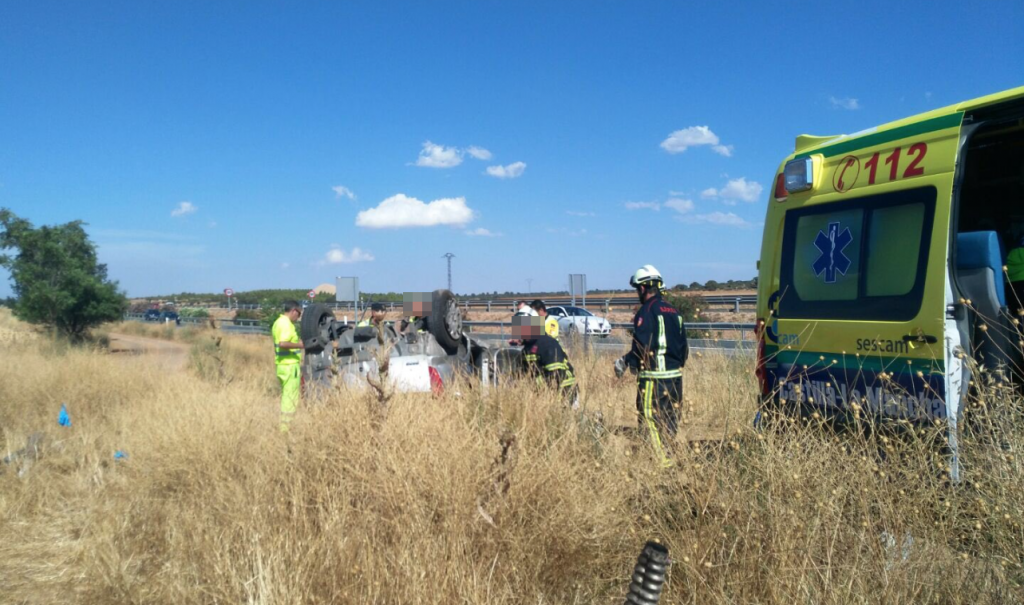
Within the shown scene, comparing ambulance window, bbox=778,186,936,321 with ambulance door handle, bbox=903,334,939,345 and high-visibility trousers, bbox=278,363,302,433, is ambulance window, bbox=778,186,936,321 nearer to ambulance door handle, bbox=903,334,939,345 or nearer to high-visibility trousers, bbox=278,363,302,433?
ambulance door handle, bbox=903,334,939,345

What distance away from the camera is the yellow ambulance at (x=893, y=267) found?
159 inches

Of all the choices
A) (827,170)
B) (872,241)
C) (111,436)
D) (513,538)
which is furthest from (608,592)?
(111,436)

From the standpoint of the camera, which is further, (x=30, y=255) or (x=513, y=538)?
(x=30, y=255)

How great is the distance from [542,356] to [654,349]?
121cm

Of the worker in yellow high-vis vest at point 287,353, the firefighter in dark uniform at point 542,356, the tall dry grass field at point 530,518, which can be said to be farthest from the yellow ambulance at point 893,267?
the worker in yellow high-vis vest at point 287,353

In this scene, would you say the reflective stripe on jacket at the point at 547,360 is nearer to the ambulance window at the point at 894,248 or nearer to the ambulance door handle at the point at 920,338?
the ambulance window at the point at 894,248

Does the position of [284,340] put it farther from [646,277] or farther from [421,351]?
[646,277]

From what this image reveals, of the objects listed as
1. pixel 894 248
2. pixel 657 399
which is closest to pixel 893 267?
pixel 894 248

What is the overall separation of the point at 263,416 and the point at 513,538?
3.54m

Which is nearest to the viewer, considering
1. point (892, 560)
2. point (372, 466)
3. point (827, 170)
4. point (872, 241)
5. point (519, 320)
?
point (892, 560)

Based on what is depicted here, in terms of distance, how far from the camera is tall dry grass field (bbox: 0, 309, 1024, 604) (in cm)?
284

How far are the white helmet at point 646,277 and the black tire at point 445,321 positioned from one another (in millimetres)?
2842

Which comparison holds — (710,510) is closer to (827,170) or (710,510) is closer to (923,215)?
(923,215)

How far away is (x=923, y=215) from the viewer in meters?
4.24
